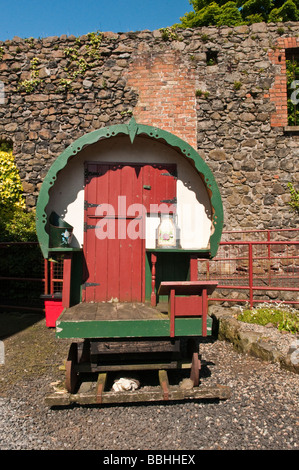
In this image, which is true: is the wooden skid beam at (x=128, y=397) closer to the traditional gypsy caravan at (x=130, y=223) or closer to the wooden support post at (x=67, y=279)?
the traditional gypsy caravan at (x=130, y=223)

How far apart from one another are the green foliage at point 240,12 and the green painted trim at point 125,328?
1750 centimetres

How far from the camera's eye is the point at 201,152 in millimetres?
8984

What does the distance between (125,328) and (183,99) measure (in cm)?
746

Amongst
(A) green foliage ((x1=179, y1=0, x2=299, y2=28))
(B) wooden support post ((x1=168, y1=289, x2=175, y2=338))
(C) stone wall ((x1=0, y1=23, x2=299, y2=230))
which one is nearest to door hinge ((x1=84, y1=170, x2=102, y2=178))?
(B) wooden support post ((x1=168, y1=289, x2=175, y2=338))

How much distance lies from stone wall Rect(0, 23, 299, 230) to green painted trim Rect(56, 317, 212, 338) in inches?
238

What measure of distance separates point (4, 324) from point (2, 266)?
154 cm

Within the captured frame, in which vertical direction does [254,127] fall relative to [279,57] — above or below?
below

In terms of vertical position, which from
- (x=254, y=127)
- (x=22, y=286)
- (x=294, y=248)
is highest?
(x=254, y=127)

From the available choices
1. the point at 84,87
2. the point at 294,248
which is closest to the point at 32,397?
the point at 294,248

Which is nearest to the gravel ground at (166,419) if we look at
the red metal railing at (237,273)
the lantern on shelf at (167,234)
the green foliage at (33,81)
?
the lantern on shelf at (167,234)

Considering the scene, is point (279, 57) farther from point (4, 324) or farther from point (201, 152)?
point (4, 324)

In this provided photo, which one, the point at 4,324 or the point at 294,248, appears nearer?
the point at 4,324

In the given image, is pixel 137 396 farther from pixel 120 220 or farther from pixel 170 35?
pixel 170 35

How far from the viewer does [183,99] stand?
8977 millimetres
